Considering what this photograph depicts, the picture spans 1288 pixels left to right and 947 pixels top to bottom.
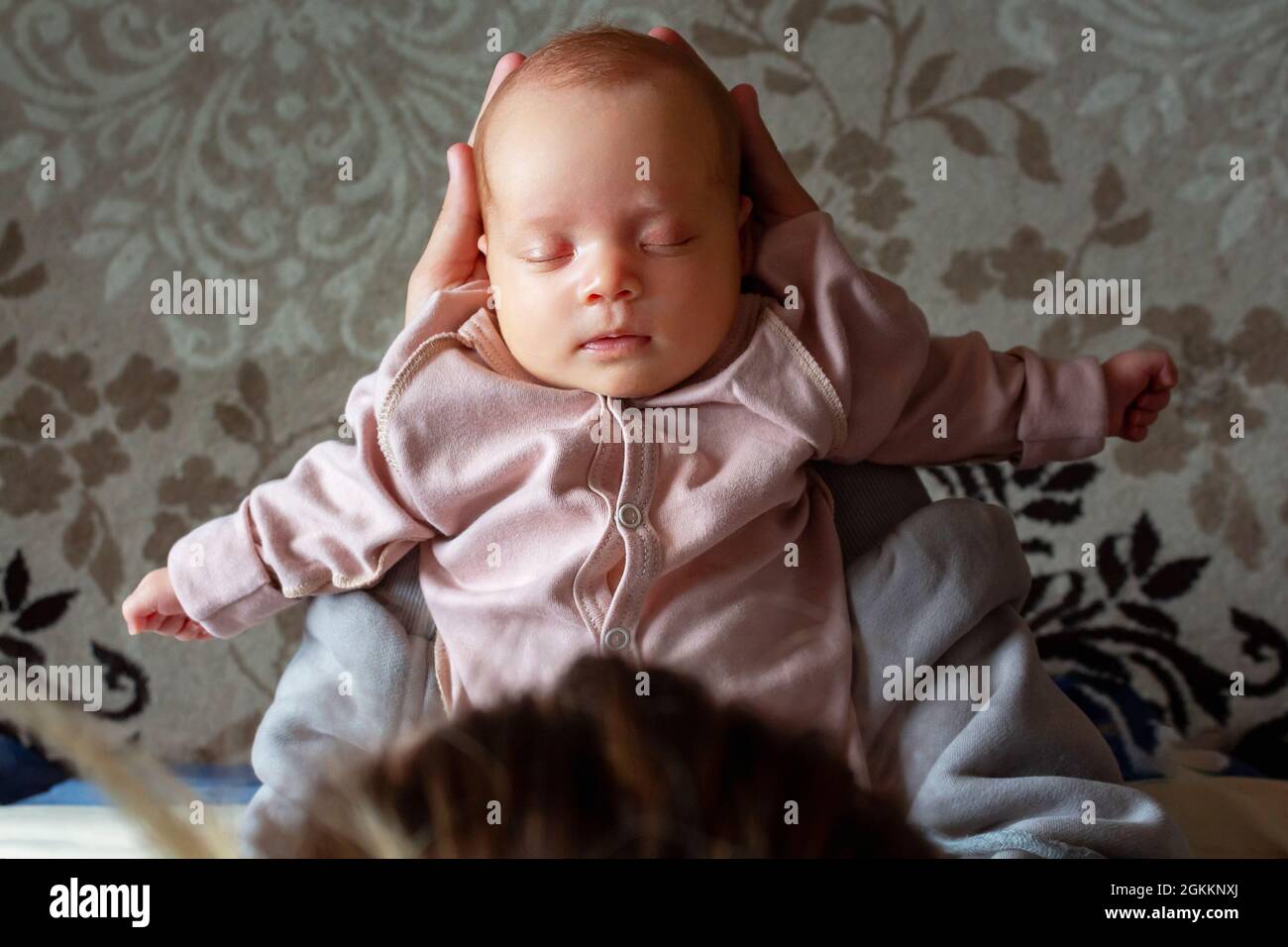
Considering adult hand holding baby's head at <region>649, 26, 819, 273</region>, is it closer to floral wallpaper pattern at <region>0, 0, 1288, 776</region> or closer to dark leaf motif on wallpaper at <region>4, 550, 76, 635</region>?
floral wallpaper pattern at <region>0, 0, 1288, 776</region>

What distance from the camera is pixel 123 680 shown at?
0.69 meters

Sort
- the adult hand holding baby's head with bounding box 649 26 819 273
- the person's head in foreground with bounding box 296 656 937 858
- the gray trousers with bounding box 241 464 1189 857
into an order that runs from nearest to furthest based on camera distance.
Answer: the person's head in foreground with bounding box 296 656 937 858, the gray trousers with bounding box 241 464 1189 857, the adult hand holding baby's head with bounding box 649 26 819 273

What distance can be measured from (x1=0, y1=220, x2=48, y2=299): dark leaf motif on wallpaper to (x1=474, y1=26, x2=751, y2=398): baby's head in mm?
251

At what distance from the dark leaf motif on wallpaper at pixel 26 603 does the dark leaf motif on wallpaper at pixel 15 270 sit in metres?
0.14

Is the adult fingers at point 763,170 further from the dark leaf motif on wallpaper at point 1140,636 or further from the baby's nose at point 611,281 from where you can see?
the dark leaf motif on wallpaper at point 1140,636

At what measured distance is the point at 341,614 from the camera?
0.62 m

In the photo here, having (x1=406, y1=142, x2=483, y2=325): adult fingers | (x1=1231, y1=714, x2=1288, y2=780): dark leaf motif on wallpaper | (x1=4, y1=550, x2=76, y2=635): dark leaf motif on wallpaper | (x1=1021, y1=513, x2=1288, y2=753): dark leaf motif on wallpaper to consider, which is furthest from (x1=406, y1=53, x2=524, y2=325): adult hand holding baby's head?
(x1=1231, y1=714, x2=1288, y2=780): dark leaf motif on wallpaper

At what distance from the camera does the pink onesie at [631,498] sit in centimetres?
57

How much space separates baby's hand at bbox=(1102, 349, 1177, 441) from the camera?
64cm

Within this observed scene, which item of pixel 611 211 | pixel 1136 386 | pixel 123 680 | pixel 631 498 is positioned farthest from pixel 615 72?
pixel 123 680

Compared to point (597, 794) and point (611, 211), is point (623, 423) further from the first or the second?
point (597, 794)

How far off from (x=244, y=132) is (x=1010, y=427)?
0.42 meters

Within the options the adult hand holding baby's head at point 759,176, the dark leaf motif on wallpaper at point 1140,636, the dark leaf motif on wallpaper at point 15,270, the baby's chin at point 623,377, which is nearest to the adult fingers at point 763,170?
the adult hand holding baby's head at point 759,176
